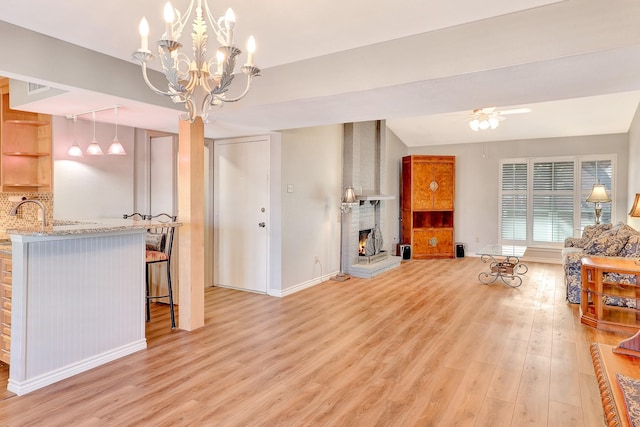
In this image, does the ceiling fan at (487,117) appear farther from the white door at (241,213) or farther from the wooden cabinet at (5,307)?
the wooden cabinet at (5,307)

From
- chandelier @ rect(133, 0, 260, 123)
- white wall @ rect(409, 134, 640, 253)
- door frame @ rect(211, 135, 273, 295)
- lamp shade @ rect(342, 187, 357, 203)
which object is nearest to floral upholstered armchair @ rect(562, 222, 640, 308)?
lamp shade @ rect(342, 187, 357, 203)

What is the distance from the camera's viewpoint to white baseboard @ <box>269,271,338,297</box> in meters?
5.20

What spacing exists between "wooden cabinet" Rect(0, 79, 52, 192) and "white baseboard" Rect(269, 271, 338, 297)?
2836mm

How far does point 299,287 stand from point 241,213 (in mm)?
1340

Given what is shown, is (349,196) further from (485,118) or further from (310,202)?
(485,118)

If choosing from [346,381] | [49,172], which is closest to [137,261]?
[49,172]

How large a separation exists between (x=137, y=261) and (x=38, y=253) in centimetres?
79

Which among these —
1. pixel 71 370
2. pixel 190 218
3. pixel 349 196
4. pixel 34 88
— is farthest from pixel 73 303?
pixel 349 196

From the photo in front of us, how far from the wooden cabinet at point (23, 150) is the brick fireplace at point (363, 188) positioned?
13.8 ft

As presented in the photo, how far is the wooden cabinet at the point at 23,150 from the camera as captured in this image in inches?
156

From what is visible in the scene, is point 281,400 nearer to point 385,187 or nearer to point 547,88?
point 547,88

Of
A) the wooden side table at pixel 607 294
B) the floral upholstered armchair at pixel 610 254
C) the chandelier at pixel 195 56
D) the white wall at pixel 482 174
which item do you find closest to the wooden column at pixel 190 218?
the chandelier at pixel 195 56

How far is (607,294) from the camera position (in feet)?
12.9

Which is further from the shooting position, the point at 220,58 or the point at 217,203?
the point at 217,203
